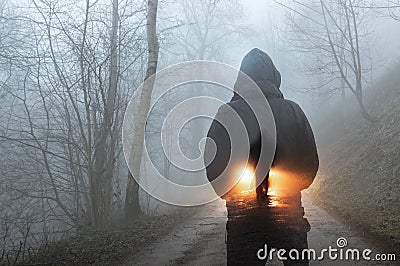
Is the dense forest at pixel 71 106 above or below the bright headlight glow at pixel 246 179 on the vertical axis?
above

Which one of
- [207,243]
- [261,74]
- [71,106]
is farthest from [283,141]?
[71,106]

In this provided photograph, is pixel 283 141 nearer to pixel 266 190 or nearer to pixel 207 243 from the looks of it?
pixel 266 190

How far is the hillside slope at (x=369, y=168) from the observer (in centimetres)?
880

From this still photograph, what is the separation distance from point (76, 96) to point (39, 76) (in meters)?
1.16

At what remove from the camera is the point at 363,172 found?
47.0 ft

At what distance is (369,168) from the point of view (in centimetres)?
1412

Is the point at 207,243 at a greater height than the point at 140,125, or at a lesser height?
lesser

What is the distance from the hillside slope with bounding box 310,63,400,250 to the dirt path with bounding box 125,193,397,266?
468mm

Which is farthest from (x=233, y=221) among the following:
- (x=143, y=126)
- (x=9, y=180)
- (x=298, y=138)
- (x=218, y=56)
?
(x=218, y=56)

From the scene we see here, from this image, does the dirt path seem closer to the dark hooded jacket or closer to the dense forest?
the dense forest

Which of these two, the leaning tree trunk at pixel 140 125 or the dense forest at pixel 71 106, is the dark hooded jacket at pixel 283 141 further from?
the leaning tree trunk at pixel 140 125

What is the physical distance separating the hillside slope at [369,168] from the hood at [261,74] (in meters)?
4.47

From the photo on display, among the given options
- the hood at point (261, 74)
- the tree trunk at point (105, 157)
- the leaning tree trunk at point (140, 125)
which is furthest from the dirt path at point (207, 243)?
the hood at point (261, 74)

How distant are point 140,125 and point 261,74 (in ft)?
25.1
